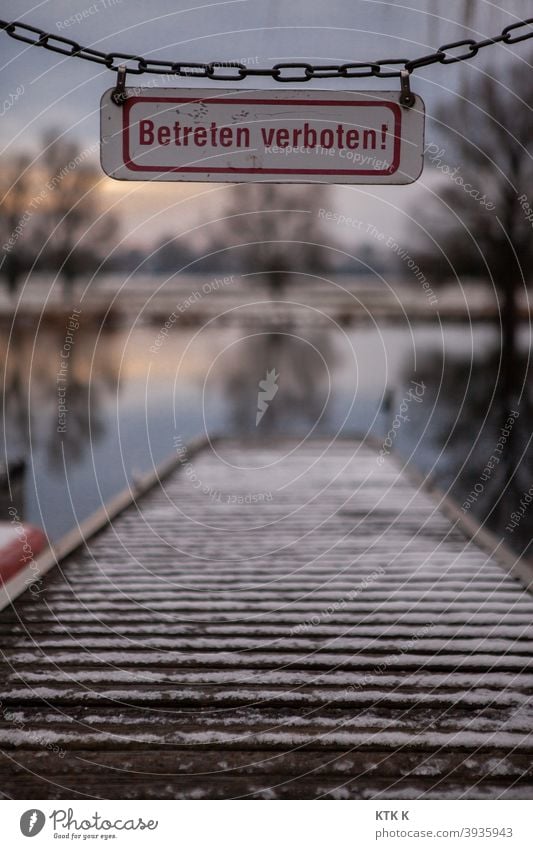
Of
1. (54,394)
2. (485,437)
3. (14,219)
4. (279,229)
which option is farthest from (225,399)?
(485,437)

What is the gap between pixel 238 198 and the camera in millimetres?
23984

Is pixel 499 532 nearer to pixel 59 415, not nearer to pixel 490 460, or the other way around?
pixel 490 460

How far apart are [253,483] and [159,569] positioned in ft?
8.40

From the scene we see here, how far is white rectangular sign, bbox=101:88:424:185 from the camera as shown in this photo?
2.33 metres

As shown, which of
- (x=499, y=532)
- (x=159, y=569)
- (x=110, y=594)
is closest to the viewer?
(x=110, y=594)

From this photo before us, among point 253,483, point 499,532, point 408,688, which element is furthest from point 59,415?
point 408,688

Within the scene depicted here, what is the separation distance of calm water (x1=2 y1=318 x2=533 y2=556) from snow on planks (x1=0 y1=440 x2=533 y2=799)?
8.31 ft

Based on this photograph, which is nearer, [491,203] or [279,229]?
[491,203]

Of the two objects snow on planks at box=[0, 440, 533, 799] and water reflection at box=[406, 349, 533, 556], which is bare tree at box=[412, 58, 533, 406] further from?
snow on planks at box=[0, 440, 533, 799]

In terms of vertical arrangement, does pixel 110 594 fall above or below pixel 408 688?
above
